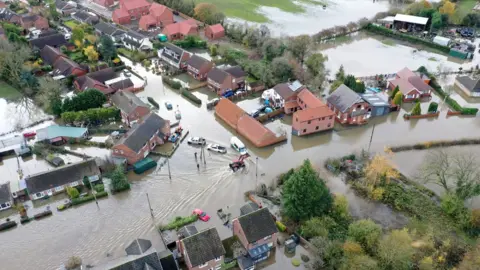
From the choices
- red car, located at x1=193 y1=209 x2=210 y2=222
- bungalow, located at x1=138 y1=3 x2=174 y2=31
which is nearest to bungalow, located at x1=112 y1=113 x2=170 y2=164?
red car, located at x1=193 y1=209 x2=210 y2=222

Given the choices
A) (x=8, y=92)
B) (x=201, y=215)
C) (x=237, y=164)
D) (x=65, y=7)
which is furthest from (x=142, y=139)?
(x=65, y=7)

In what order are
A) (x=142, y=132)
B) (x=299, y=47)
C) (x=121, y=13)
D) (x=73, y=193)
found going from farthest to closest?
(x=121, y=13), (x=299, y=47), (x=142, y=132), (x=73, y=193)

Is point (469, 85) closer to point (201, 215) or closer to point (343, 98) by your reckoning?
point (343, 98)

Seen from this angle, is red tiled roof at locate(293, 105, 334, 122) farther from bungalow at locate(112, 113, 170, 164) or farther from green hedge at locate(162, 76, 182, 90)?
green hedge at locate(162, 76, 182, 90)

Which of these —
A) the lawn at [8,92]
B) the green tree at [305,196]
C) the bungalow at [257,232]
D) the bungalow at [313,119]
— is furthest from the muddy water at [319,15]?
the bungalow at [257,232]

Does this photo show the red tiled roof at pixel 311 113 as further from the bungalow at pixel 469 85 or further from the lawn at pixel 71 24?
Result: the lawn at pixel 71 24

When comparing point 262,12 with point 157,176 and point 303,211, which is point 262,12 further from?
point 303,211
